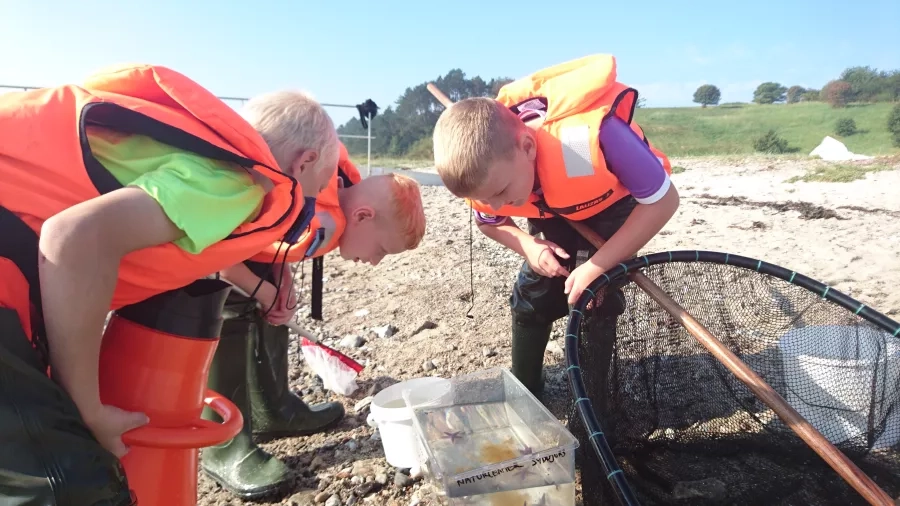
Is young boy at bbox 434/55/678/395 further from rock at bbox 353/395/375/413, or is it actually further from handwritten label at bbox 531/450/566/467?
rock at bbox 353/395/375/413

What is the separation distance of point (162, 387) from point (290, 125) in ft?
2.48

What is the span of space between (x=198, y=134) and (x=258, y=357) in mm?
1479

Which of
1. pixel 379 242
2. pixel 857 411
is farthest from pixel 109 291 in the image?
pixel 857 411

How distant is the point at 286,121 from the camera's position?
1.70m

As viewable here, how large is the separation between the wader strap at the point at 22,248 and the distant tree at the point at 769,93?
2283 inches

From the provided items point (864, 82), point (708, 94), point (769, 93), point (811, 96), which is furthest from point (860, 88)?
point (708, 94)

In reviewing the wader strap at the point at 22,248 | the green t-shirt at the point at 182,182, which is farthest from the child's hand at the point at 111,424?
the green t-shirt at the point at 182,182

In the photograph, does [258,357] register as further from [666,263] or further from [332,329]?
[666,263]

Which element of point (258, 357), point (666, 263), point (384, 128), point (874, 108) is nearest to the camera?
point (666, 263)

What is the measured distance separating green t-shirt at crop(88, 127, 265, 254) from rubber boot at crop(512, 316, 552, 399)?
1.71 m

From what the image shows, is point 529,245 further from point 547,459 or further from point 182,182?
point 182,182

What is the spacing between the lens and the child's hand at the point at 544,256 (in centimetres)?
257

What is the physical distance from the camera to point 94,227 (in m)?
1.21

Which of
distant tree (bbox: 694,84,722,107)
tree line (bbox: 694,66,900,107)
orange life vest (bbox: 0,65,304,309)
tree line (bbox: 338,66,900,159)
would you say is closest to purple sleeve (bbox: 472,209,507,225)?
orange life vest (bbox: 0,65,304,309)
